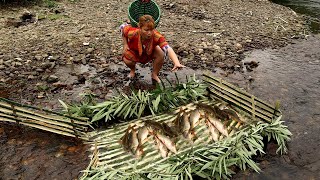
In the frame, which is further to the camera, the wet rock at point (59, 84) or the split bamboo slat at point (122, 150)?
the wet rock at point (59, 84)

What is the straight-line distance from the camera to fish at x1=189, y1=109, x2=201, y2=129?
4191mm

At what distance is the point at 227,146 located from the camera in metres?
3.75

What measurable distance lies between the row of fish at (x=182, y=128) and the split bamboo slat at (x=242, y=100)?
163mm

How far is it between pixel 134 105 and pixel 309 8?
10.2 m

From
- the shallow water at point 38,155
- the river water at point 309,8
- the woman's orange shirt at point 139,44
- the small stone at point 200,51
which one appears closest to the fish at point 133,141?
the shallow water at point 38,155

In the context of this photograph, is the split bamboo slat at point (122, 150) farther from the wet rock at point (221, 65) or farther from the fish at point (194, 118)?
the wet rock at point (221, 65)

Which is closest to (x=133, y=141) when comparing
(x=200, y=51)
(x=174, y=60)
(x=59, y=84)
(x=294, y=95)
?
(x=174, y=60)

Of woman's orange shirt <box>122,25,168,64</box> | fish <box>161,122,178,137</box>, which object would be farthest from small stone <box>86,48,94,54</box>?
fish <box>161,122,178,137</box>

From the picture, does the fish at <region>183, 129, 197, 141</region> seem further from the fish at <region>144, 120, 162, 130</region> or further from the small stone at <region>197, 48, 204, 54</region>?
the small stone at <region>197, 48, 204, 54</region>

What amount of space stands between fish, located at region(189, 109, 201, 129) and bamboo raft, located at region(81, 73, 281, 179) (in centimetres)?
9

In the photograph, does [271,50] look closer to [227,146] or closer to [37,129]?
[227,146]

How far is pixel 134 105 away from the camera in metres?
4.52

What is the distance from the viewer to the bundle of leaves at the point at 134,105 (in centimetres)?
441

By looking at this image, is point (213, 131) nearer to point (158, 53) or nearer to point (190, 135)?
point (190, 135)
